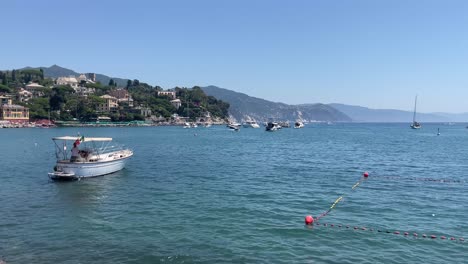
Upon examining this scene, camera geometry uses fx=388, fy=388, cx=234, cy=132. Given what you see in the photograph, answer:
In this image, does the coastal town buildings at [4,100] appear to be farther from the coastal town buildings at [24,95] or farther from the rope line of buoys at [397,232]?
the rope line of buoys at [397,232]

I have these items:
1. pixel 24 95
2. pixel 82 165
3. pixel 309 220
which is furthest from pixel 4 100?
pixel 309 220

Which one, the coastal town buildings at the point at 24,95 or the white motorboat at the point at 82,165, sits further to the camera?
the coastal town buildings at the point at 24,95

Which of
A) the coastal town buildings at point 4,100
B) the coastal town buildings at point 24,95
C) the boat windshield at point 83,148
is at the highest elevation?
the coastal town buildings at point 24,95

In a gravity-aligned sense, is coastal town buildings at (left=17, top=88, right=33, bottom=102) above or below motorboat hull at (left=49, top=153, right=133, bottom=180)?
above

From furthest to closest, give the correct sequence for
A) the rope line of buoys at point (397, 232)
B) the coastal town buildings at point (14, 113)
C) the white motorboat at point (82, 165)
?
the coastal town buildings at point (14, 113) → the white motorboat at point (82, 165) → the rope line of buoys at point (397, 232)

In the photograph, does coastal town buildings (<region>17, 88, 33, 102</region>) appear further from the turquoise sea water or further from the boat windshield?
the turquoise sea water

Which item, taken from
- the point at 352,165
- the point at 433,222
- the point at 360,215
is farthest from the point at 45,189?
the point at 352,165

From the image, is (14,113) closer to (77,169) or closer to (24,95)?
(24,95)

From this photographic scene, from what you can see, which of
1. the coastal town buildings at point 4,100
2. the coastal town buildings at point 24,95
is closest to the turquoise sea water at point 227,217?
the coastal town buildings at point 4,100

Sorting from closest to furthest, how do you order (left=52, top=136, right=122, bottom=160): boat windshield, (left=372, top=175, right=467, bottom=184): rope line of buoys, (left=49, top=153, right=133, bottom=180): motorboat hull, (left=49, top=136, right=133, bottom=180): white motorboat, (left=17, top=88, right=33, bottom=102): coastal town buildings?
1. (left=49, top=153, right=133, bottom=180): motorboat hull
2. (left=49, top=136, right=133, bottom=180): white motorboat
3. (left=52, top=136, right=122, bottom=160): boat windshield
4. (left=372, top=175, right=467, bottom=184): rope line of buoys
5. (left=17, top=88, right=33, bottom=102): coastal town buildings

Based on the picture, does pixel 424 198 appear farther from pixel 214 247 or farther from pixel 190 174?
pixel 190 174

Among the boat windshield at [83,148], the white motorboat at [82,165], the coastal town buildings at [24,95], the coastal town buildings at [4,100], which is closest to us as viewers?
the white motorboat at [82,165]

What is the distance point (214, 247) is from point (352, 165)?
3359cm

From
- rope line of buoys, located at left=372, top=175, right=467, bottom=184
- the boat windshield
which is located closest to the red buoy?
rope line of buoys, located at left=372, top=175, right=467, bottom=184
